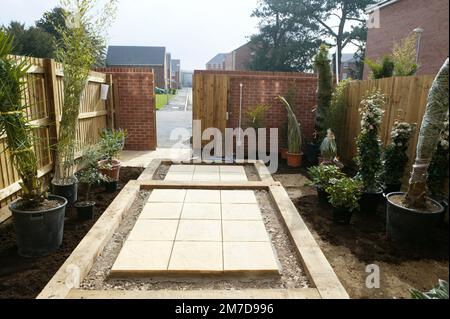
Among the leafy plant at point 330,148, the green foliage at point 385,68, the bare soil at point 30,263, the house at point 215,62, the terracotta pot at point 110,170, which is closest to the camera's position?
the bare soil at point 30,263

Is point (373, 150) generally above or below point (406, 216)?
above

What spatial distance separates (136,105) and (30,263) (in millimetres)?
A: 5353

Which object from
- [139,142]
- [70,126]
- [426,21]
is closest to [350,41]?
[426,21]

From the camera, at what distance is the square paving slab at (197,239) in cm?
251

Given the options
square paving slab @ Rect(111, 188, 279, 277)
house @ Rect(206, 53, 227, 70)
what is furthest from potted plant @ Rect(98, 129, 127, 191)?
house @ Rect(206, 53, 227, 70)

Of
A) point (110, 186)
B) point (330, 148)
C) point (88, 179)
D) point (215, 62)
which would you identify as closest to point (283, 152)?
point (330, 148)

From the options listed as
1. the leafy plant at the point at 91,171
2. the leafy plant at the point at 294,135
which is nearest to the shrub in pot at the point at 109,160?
the leafy plant at the point at 91,171

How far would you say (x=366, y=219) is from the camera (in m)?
3.66

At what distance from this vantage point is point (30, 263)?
2.63 m

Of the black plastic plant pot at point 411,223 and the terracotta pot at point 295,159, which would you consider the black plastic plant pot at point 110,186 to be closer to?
the black plastic plant pot at point 411,223

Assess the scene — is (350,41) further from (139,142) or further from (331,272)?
(331,272)

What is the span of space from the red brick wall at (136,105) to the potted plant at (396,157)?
17.3ft
